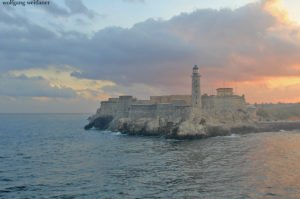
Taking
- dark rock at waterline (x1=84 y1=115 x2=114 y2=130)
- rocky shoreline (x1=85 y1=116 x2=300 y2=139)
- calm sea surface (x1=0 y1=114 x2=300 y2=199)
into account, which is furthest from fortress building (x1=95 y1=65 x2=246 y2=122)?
calm sea surface (x1=0 y1=114 x2=300 y2=199)

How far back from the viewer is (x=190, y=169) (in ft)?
106

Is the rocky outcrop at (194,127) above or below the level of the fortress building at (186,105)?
below

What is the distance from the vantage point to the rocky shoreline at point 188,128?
60.5m

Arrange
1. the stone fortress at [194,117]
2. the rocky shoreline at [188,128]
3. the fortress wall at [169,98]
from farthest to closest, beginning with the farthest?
the fortress wall at [169,98] < the stone fortress at [194,117] < the rocky shoreline at [188,128]

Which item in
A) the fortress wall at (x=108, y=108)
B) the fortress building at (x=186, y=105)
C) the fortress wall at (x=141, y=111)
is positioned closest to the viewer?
the fortress building at (x=186, y=105)

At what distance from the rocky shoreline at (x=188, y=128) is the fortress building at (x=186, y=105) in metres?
1.79

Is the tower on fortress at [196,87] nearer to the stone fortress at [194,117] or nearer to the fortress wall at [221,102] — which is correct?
the stone fortress at [194,117]

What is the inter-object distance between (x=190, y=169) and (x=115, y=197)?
10759mm

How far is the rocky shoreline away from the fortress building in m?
1.79

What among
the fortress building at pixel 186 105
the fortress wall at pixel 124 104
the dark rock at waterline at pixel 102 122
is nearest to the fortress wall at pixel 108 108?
the dark rock at waterline at pixel 102 122

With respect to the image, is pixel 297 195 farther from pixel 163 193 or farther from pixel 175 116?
pixel 175 116

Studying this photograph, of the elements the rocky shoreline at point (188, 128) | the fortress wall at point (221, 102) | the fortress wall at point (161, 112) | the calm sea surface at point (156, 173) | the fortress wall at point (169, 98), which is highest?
the fortress wall at point (169, 98)

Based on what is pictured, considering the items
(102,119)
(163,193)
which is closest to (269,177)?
(163,193)

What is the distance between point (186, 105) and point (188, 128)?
7.29 meters
